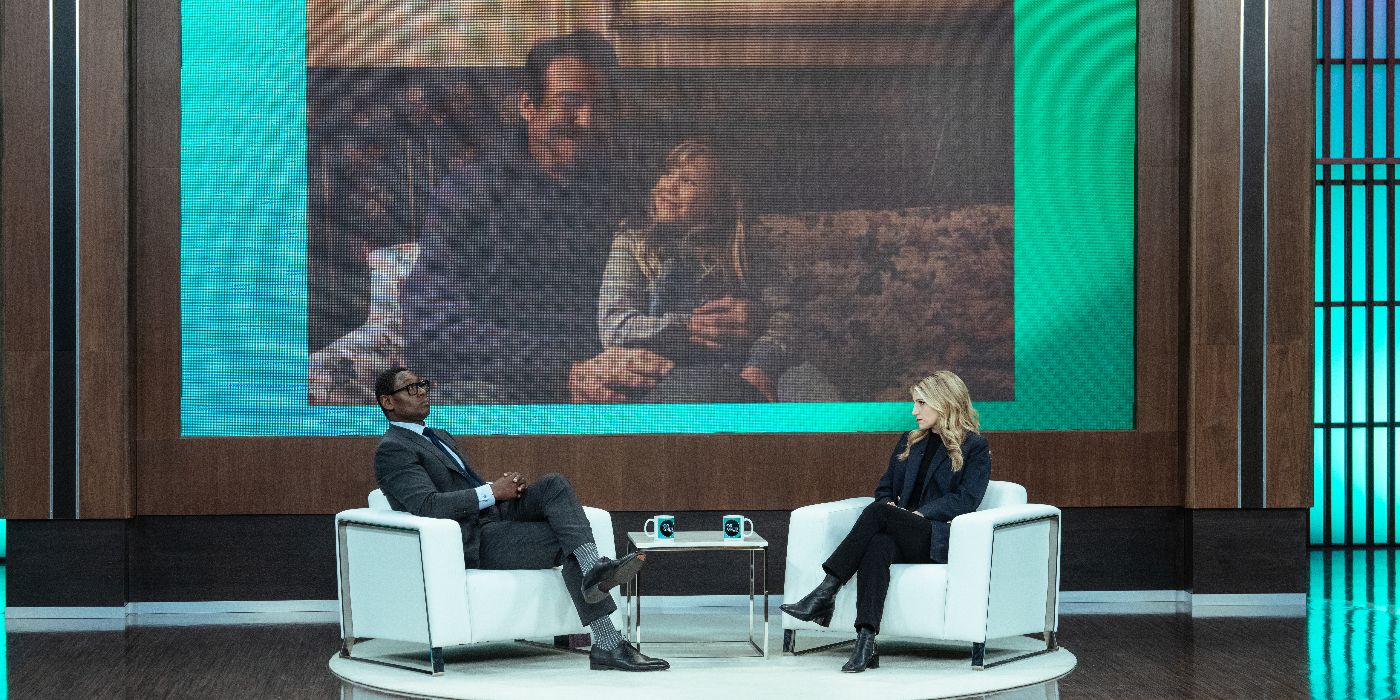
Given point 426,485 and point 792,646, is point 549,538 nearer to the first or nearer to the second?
point 426,485

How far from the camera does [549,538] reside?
5266 millimetres

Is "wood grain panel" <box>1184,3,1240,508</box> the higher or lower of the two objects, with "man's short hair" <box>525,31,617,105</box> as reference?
lower

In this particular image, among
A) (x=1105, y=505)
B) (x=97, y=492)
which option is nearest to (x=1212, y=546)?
(x=1105, y=505)

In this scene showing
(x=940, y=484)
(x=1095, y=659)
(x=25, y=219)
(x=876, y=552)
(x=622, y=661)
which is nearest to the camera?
(x=622, y=661)

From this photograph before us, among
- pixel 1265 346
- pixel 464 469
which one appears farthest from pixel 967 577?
pixel 1265 346

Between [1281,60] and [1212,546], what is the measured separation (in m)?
2.26

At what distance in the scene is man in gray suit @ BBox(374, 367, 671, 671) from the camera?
513cm

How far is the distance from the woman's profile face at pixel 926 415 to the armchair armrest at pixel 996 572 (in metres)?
0.44

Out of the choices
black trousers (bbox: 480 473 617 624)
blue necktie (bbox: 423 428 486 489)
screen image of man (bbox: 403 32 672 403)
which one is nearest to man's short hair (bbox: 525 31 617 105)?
screen image of man (bbox: 403 32 672 403)

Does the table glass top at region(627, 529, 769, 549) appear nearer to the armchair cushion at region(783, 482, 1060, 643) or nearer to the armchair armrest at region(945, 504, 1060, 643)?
the armchair cushion at region(783, 482, 1060, 643)

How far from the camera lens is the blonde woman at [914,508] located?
17.0 feet

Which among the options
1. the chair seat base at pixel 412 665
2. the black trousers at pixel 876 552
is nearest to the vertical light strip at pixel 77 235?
the chair seat base at pixel 412 665

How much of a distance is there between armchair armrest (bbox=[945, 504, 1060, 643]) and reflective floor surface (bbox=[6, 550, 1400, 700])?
11.6 inches

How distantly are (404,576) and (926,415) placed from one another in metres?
2.07
